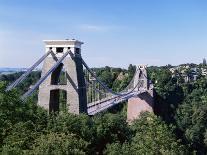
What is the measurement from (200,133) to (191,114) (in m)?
6.40

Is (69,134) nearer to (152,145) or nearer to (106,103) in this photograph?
(152,145)

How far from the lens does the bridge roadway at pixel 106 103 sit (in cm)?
3600

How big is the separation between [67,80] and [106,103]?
A: 14.5 meters

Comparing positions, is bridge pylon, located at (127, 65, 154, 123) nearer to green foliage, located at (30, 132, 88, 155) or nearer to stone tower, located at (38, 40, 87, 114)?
stone tower, located at (38, 40, 87, 114)

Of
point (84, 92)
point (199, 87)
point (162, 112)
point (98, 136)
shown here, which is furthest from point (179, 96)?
point (98, 136)

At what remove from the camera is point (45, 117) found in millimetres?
22438

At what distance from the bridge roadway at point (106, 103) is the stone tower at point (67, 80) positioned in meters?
5.02

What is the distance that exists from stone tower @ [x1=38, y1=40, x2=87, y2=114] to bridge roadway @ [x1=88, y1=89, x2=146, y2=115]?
502 cm

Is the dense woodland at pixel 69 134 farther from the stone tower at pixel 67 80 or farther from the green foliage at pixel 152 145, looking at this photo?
the stone tower at pixel 67 80

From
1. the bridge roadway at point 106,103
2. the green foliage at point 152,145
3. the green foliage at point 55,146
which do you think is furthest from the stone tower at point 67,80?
the green foliage at point 55,146

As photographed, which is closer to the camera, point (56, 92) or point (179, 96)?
point (56, 92)

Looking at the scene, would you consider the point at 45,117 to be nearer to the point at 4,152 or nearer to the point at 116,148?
the point at 116,148

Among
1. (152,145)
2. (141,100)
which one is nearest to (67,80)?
(152,145)

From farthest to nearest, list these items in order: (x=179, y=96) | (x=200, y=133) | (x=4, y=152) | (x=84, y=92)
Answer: (x=179, y=96) < (x=200, y=133) < (x=84, y=92) < (x=4, y=152)
